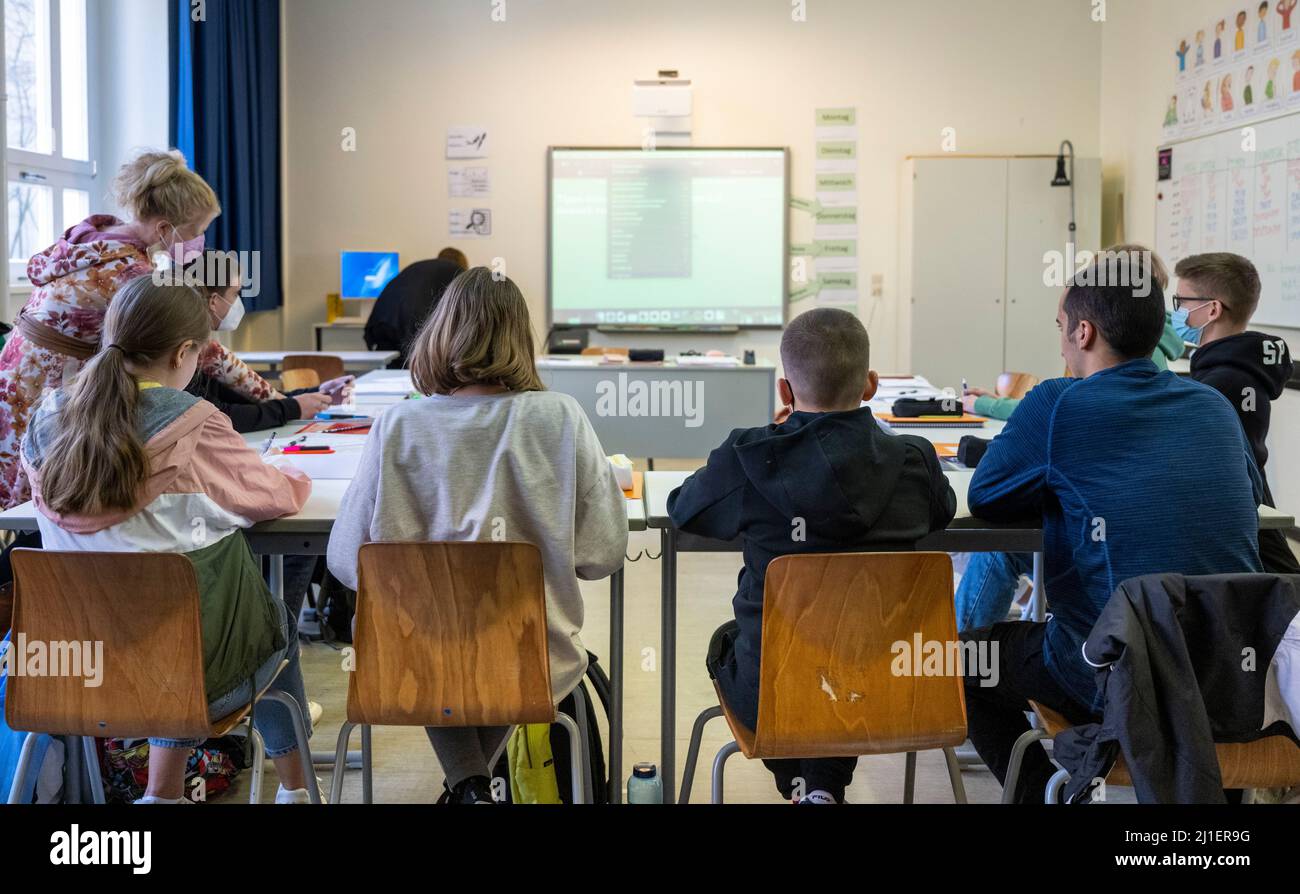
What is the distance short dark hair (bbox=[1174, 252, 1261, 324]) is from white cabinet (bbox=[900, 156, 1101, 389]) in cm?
411

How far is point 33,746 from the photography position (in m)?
1.97

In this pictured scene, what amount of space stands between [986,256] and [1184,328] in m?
3.74

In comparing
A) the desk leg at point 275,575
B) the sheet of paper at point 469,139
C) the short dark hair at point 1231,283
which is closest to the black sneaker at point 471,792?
the desk leg at point 275,575

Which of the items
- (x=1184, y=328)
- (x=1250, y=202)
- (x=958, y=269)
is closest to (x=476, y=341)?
(x=1184, y=328)

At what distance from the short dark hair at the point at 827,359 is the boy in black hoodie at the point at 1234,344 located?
49.5 inches

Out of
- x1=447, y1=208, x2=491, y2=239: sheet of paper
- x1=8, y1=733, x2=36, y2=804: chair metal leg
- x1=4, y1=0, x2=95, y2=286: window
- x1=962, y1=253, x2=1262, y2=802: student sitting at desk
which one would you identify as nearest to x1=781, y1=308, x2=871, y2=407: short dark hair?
x1=962, y1=253, x2=1262, y2=802: student sitting at desk

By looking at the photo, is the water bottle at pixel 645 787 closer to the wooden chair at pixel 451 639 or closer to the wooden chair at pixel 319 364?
the wooden chair at pixel 451 639

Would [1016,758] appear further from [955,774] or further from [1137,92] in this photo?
[1137,92]

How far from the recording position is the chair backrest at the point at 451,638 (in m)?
1.81

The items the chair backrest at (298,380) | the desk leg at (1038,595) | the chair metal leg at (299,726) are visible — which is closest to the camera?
the chair metal leg at (299,726)

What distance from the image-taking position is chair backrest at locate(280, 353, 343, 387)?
476cm

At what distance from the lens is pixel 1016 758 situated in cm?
195

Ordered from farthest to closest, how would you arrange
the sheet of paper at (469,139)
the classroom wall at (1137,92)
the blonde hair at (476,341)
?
the sheet of paper at (469,139)
the classroom wall at (1137,92)
the blonde hair at (476,341)
